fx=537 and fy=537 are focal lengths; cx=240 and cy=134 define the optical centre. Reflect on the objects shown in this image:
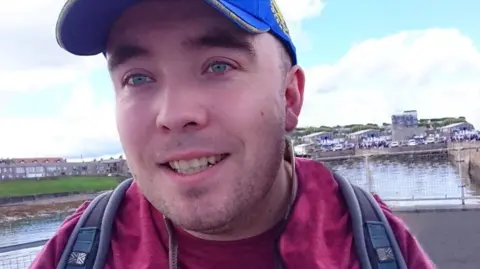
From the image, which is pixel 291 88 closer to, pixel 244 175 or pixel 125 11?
pixel 244 175

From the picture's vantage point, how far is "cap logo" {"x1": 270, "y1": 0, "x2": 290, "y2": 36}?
45.3 inches

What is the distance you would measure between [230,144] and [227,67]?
0.50 feet

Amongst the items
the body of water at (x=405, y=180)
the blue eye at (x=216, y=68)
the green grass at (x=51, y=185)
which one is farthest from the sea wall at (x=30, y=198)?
the blue eye at (x=216, y=68)

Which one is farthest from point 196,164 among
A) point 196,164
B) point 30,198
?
point 30,198

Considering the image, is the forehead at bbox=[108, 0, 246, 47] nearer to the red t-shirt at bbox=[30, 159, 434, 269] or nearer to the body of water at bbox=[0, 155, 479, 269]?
the red t-shirt at bbox=[30, 159, 434, 269]

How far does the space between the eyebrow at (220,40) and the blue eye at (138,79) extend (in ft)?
0.35

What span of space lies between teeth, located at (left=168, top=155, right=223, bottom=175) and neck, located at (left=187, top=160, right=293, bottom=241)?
180 millimetres

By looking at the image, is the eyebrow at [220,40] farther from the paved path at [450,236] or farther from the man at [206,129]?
the paved path at [450,236]

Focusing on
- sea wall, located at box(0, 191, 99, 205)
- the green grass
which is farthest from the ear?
sea wall, located at box(0, 191, 99, 205)

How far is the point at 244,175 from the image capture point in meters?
1.05

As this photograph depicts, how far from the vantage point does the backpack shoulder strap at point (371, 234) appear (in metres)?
1.14

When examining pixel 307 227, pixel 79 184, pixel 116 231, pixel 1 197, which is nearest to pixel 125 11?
pixel 116 231

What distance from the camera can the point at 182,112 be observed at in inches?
39.1

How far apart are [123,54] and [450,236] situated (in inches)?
208
